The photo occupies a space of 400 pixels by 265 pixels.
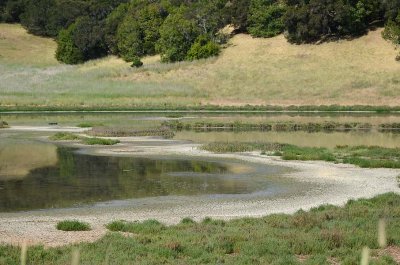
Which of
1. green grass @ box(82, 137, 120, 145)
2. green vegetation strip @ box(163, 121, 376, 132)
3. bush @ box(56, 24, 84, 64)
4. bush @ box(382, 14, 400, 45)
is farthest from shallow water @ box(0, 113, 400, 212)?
bush @ box(56, 24, 84, 64)

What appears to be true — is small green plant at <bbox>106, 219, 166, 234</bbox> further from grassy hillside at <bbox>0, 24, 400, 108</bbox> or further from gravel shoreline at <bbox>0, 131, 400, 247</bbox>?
grassy hillside at <bbox>0, 24, 400, 108</bbox>

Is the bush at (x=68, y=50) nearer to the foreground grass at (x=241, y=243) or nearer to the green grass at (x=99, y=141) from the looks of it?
the green grass at (x=99, y=141)

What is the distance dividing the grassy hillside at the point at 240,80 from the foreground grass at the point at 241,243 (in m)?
76.7

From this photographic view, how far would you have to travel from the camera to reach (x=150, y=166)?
37.4 metres

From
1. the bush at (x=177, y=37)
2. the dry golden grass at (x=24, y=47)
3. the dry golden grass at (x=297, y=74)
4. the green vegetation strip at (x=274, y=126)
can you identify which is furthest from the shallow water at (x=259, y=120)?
the dry golden grass at (x=24, y=47)

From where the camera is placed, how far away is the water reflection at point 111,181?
27.2 meters

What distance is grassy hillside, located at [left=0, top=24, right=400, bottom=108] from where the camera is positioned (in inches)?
3922

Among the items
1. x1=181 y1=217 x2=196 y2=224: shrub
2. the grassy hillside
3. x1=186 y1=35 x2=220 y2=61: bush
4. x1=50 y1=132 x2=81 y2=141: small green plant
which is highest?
x1=186 y1=35 x2=220 y2=61: bush

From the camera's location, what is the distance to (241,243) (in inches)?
656

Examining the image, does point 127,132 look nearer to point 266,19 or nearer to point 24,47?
point 266,19

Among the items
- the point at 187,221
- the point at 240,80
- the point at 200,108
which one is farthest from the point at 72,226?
the point at 240,80

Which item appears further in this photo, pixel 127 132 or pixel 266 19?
pixel 266 19

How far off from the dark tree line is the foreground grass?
298 feet

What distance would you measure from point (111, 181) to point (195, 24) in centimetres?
9611
